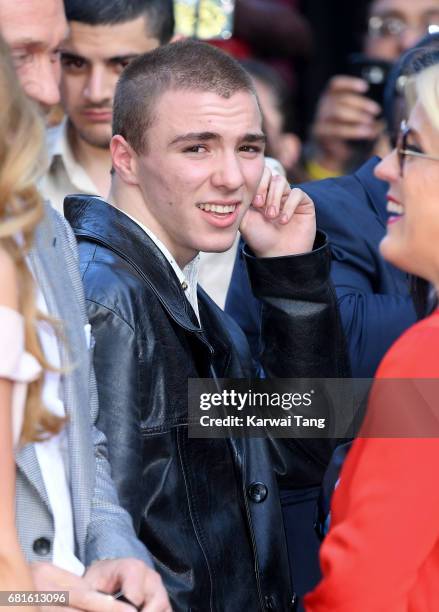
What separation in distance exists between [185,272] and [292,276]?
299mm

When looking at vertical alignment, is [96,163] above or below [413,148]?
below

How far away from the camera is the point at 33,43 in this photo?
12.6 feet

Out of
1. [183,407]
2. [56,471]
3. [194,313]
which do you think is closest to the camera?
[56,471]

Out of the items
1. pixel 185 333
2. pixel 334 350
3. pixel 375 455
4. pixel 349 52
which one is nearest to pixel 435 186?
pixel 375 455

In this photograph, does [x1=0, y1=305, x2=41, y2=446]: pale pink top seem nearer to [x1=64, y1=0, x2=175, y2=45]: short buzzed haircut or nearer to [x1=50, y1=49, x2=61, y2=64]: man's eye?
[x1=50, y1=49, x2=61, y2=64]: man's eye

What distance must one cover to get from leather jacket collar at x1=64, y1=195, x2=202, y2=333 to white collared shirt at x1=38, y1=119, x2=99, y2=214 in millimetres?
1470

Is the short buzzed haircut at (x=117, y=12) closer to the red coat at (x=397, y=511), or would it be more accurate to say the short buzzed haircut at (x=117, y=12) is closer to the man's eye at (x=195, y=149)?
→ the man's eye at (x=195, y=149)

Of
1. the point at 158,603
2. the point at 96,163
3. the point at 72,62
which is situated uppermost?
the point at 72,62

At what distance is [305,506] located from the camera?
3.61 metres

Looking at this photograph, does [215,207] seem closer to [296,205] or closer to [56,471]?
[296,205]

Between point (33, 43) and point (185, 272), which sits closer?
point (185, 272)

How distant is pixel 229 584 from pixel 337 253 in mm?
1293

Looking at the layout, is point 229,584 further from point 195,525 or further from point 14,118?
point 14,118

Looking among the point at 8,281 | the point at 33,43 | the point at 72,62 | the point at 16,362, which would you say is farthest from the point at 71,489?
the point at 72,62
